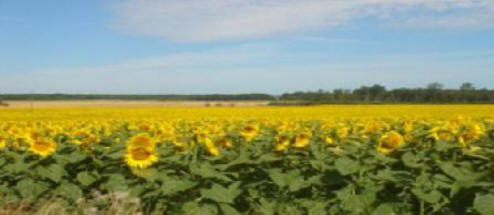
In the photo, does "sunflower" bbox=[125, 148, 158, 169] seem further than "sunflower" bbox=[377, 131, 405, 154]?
No

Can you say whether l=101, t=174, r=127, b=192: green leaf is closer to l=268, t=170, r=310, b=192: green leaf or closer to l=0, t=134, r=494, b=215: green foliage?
l=0, t=134, r=494, b=215: green foliage

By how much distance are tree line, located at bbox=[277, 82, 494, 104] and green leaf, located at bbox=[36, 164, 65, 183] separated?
180ft

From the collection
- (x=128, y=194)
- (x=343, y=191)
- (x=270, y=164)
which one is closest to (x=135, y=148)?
(x=128, y=194)

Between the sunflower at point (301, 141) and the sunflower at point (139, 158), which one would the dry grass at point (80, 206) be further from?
the sunflower at point (301, 141)

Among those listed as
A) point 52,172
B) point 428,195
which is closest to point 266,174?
point 428,195

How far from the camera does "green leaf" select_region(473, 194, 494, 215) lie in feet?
12.9

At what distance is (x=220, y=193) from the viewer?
4.73 meters

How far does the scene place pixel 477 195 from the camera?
13.3ft

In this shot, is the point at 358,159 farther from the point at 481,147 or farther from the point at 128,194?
the point at 128,194

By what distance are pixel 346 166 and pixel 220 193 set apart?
87 centimetres

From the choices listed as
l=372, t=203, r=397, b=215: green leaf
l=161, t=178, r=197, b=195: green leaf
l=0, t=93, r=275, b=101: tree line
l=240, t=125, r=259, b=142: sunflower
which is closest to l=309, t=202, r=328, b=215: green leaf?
l=372, t=203, r=397, b=215: green leaf

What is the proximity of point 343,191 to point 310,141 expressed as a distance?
1.15 metres

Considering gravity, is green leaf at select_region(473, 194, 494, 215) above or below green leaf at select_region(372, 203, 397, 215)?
above

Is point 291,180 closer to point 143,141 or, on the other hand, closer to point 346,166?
point 346,166
